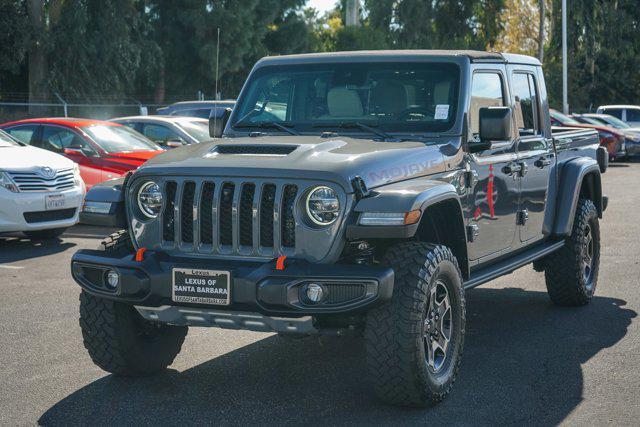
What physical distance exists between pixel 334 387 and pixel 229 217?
127cm

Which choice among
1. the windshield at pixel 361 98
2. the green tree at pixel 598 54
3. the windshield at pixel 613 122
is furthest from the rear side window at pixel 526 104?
the green tree at pixel 598 54

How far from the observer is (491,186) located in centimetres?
679

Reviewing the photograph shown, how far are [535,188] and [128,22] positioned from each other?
1333 inches

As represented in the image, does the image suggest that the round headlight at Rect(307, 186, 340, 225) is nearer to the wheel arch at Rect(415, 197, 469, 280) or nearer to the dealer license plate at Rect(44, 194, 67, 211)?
the wheel arch at Rect(415, 197, 469, 280)

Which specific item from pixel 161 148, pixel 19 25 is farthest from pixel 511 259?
pixel 19 25

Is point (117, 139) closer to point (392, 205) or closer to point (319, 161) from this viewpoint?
point (319, 161)

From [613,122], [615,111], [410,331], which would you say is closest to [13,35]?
[613,122]

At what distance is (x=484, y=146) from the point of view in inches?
262

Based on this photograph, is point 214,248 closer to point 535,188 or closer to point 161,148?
point 535,188

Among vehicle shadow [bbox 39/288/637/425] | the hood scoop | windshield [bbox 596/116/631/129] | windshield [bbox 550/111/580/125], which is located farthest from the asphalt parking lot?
windshield [bbox 596/116/631/129]

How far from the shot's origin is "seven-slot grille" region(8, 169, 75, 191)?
468 inches

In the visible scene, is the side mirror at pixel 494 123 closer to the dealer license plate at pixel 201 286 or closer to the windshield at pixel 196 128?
the dealer license plate at pixel 201 286

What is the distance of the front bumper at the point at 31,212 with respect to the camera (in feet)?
38.5

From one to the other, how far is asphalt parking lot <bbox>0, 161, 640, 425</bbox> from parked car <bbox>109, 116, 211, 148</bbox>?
7.89 m
